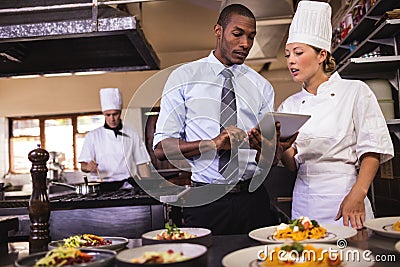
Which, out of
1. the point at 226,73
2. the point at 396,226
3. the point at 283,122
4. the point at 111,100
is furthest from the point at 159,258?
the point at 111,100

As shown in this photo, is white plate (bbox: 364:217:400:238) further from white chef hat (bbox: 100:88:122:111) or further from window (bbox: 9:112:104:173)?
window (bbox: 9:112:104:173)

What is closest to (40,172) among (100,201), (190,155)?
(190,155)

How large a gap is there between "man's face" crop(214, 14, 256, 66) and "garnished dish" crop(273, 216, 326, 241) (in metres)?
0.93

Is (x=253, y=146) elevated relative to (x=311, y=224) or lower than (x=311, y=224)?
elevated

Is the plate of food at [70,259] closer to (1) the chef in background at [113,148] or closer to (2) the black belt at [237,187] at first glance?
(2) the black belt at [237,187]

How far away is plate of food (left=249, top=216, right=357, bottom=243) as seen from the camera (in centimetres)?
125

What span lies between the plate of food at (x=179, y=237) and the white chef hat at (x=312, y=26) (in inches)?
40.3

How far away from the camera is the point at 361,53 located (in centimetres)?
335

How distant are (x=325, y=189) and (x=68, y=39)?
1623mm

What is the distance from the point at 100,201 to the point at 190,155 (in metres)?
0.67

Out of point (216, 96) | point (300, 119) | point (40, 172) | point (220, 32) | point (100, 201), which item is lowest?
point (100, 201)

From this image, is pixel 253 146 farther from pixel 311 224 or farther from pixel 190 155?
pixel 311 224

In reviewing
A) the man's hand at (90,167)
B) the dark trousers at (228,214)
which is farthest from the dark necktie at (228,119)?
the man's hand at (90,167)

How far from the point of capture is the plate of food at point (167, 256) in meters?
0.93
